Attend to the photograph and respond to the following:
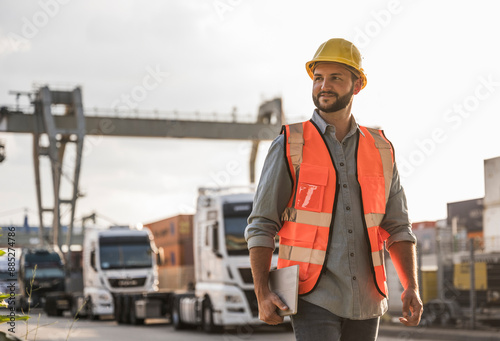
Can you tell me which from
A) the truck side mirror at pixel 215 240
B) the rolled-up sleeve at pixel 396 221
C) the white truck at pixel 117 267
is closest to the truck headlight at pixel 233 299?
the truck side mirror at pixel 215 240

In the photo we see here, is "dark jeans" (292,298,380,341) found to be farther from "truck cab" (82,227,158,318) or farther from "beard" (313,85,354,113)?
"truck cab" (82,227,158,318)

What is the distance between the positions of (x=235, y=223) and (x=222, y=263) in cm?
85

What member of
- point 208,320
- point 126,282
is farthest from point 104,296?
point 208,320

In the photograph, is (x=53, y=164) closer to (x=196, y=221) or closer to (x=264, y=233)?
(x=196, y=221)

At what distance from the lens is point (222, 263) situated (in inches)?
682

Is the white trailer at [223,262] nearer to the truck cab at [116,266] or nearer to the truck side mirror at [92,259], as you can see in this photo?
the truck cab at [116,266]

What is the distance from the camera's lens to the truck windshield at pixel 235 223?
17.4 metres

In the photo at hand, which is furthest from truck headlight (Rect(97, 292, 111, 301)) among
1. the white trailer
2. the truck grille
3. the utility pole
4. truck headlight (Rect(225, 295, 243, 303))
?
the utility pole

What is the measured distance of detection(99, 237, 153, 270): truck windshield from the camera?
85.0 feet

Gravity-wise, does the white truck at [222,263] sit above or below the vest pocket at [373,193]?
below

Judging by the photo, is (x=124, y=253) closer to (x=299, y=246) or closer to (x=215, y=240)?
(x=215, y=240)

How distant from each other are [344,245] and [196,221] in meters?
15.6

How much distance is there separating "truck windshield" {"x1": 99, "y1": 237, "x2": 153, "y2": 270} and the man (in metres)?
22.9

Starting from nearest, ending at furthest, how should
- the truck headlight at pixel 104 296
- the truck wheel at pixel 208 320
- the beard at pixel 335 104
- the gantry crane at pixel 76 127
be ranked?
the beard at pixel 335 104
the truck wheel at pixel 208 320
the truck headlight at pixel 104 296
the gantry crane at pixel 76 127
